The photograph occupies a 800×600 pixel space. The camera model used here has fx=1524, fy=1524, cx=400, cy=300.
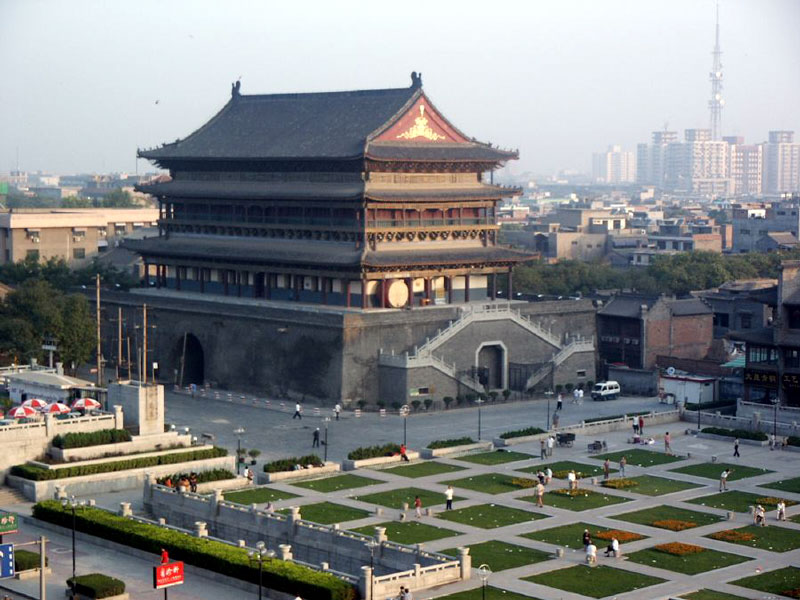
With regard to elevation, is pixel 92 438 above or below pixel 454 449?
above

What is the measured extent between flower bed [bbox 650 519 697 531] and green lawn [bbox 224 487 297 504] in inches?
579

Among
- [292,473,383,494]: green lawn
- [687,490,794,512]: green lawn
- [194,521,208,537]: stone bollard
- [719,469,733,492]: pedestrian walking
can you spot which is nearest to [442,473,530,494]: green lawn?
[292,473,383,494]: green lawn

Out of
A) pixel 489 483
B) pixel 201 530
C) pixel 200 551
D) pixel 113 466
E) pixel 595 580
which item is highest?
pixel 113 466

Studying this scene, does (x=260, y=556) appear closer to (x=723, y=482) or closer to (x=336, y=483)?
(x=336, y=483)

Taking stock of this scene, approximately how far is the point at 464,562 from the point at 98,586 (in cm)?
1169

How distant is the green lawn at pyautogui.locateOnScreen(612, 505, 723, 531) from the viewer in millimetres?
58219

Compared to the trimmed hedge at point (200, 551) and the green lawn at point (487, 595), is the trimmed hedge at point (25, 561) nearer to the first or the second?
the trimmed hedge at point (200, 551)

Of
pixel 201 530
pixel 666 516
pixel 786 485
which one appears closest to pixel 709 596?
pixel 666 516

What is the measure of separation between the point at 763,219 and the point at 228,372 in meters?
113

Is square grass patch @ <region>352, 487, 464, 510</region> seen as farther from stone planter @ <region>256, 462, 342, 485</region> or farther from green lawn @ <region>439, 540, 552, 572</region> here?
green lawn @ <region>439, 540, 552, 572</region>

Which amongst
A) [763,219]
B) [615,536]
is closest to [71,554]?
[615,536]

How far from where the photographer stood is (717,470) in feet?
225

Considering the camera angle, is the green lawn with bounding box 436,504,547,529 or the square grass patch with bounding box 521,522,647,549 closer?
the square grass patch with bounding box 521,522,647,549

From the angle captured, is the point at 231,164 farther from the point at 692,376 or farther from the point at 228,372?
the point at 692,376
